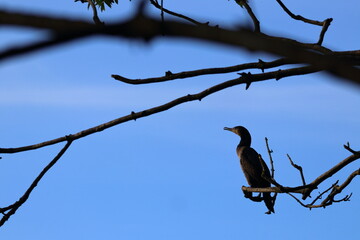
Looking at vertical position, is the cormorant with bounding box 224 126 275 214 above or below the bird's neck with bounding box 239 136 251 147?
below

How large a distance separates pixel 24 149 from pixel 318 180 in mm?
2642

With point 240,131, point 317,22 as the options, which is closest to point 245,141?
point 240,131

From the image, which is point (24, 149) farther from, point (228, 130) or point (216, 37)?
point (228, 130)

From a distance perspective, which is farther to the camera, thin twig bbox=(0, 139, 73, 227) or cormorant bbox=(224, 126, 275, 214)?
cormorant bbox=(224, 126, 275, 214)

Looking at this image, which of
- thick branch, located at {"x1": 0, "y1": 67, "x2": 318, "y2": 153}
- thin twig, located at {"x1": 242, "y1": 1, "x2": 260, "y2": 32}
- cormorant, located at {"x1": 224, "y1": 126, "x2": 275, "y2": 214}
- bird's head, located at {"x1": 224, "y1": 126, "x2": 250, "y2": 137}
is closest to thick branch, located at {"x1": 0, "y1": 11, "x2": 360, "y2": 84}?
thick branch, located at {"x1": 0, "y1": 67, "x2": 318, "y2": 153}

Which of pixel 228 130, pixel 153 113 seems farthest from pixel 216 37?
pixel 228 130

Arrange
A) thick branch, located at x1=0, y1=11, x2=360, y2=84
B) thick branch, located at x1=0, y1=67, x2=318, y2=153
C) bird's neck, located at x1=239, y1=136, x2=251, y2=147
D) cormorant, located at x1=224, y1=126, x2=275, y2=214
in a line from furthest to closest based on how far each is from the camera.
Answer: bird's neck, located at x1=239, y1=136, x2=251, y2=147 < cormorant, located at x1=224, y1=126, x2=275, y2=214 < thick branch, located at x1=0, y1=67, x2=318, y2=153 < thick branch, located at x1=0, y1=11, x2=360, y2=84

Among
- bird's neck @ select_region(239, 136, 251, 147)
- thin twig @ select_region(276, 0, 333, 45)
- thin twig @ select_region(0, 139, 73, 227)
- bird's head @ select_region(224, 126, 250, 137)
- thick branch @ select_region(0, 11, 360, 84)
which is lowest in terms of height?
thick branch @ select_region(0, 11, 360, 84)

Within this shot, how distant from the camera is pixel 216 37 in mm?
1580

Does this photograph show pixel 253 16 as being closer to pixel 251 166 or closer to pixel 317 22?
pixel 317 22

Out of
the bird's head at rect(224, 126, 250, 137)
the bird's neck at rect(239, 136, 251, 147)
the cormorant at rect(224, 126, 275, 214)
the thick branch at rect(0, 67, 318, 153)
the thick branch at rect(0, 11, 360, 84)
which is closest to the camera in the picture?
the thick branch at rect(0, 11, 360, 84)

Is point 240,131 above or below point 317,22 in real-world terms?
above

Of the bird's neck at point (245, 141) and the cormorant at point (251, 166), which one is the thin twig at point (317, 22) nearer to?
the cormorant at point (251, 166)

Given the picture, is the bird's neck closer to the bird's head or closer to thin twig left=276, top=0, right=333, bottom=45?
the bird's head
